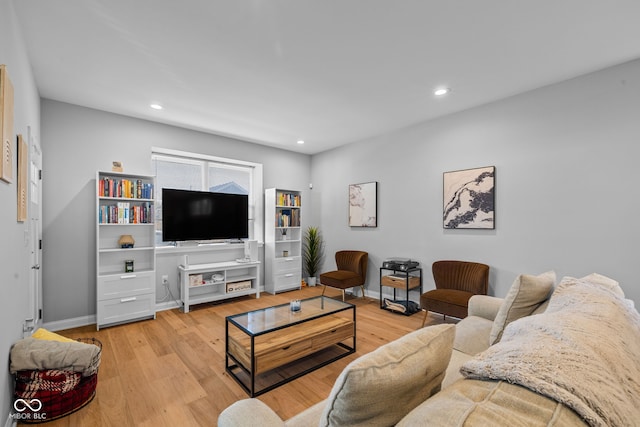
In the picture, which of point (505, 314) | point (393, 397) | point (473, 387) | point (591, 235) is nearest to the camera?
point (473, 387)

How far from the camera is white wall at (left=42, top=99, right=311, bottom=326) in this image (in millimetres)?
3453

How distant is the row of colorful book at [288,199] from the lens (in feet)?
17.5

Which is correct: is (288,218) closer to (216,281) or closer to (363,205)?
(363,205)

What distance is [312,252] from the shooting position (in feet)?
18.8

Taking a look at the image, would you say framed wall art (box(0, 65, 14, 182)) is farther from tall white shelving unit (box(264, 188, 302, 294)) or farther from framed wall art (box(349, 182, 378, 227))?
framed wall art (box(349, 182, 378, 227))

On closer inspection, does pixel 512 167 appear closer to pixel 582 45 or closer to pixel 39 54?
pixel 582 45

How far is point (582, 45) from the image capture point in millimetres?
2400

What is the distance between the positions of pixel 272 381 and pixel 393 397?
1.87 metres

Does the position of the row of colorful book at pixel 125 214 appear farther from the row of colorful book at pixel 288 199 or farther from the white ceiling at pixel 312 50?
the row of colorful book at pixel 288 199

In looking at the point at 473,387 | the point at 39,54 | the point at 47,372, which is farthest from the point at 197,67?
the point at 473,387

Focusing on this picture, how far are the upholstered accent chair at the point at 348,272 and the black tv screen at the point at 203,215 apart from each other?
1592mm

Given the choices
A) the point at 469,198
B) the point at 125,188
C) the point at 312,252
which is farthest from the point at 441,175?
the point at 125,188

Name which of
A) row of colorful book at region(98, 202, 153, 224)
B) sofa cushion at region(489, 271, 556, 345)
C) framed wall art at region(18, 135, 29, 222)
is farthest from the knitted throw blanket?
row of colorful book at region(98, 202, 153, 224)

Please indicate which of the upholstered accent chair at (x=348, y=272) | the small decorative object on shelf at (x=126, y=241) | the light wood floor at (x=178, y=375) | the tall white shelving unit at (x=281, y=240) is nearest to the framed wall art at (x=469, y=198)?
the light wood floor at (x=178, y=375)
